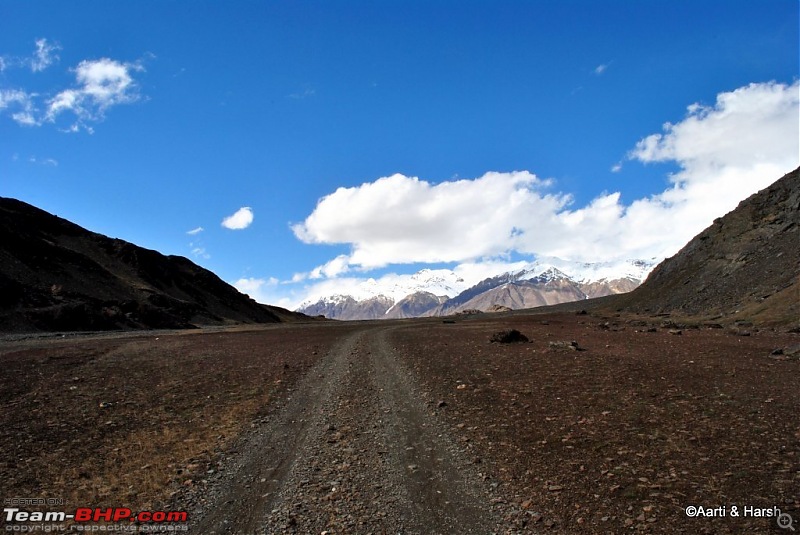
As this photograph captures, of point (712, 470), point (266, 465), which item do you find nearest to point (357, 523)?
point (266, 465)

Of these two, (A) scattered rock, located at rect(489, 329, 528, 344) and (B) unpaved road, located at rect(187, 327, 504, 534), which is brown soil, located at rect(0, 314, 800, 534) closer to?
(B) unpaved road, located at rect(187, 327, 504, 534)

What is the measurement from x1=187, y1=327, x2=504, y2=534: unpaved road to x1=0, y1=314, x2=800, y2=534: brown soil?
47mm

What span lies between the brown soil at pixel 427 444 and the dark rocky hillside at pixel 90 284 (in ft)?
148

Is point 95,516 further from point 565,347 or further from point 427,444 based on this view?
point 565,347

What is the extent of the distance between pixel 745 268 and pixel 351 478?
6453cm

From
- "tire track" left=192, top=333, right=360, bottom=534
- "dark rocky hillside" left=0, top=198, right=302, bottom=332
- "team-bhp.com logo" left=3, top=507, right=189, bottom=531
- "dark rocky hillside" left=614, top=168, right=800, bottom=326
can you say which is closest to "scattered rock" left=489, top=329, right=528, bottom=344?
"tire track" left=192, top=333, right=360, bottom=534

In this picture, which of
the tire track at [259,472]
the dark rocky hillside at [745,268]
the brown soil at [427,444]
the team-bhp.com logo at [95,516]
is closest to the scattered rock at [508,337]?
the brown soil at [427,444]

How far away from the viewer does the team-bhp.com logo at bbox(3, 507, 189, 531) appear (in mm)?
8180

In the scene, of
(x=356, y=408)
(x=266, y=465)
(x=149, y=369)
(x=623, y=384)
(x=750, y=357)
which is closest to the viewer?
(x=266, y=465)

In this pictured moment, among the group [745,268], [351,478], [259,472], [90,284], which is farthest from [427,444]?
[90,284]

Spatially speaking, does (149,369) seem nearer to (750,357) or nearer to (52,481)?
(52,481)

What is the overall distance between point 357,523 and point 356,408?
7.81m

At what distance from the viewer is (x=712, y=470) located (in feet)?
28.9

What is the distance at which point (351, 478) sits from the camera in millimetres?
9625
